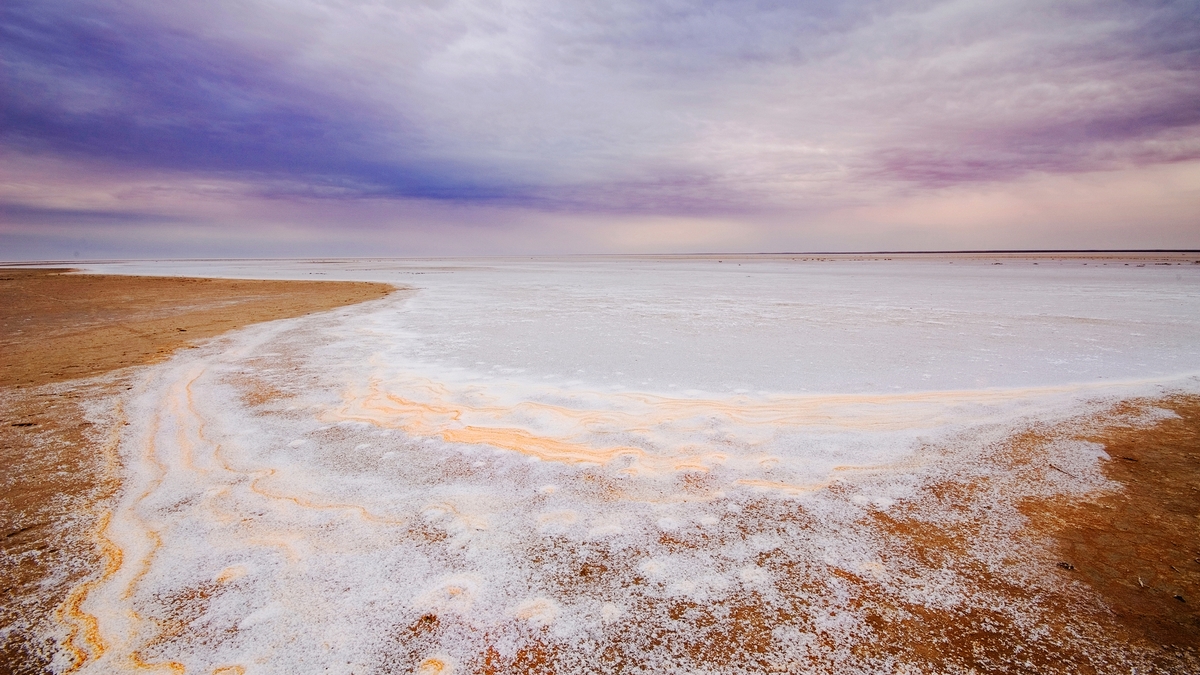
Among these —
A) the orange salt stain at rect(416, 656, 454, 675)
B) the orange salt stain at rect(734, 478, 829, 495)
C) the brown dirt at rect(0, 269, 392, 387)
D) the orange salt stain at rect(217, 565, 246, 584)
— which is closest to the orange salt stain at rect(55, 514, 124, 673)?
the orange salt stain at rect(217, 565, 246, 584)

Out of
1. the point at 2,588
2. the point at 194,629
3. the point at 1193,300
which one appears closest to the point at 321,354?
the point at 2,588

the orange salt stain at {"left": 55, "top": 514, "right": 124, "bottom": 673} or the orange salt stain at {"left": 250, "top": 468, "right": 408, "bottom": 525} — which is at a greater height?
the orange salt stain at {"left": 250, "top": 468, "right": 408, "bottom": 525}

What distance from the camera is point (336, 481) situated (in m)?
3.28

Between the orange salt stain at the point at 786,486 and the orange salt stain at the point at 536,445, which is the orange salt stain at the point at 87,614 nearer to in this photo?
the orange salt stain at the point at 536,445

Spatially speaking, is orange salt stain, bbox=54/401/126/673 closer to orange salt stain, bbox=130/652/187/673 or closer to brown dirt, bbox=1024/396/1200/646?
orange salt stain, bbox=130/652/187/673

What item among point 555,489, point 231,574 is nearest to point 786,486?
point 555,489

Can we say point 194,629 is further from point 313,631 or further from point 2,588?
point 2,588

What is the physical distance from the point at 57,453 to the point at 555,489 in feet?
12.7

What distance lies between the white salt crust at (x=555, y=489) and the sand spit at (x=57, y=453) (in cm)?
17

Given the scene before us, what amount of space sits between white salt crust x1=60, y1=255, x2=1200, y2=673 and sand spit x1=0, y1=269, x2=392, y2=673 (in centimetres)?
17

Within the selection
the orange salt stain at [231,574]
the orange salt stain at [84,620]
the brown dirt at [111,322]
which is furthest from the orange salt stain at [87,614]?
the brown dirt at [111,322]

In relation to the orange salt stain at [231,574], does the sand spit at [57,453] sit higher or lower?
higher

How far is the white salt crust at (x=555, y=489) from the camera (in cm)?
201

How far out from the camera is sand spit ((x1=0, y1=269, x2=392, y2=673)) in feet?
6.92
